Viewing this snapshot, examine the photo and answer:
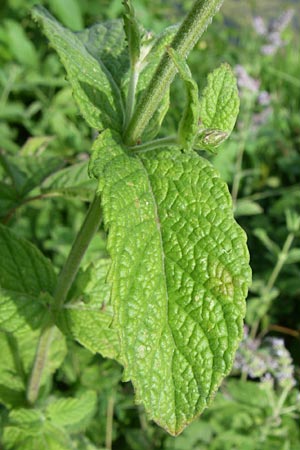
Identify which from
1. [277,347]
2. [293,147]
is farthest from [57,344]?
[293,147]

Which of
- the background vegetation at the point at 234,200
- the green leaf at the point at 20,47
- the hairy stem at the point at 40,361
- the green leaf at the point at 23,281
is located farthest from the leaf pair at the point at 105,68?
the green leaf at the point at 20,47

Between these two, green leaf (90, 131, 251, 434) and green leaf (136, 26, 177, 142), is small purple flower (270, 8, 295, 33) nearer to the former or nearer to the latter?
green leaf (136, 26, 177, 142)

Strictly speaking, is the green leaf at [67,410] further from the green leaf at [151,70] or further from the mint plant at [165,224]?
the green leaf at [151,70]

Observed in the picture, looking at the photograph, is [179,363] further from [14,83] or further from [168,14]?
[168,14]

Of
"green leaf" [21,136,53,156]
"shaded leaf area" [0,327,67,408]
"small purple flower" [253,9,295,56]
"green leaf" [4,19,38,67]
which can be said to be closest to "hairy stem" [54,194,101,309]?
"shaded leaf area" [0,327,67,408]

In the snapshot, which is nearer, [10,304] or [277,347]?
[10,304]

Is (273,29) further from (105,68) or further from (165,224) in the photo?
(165,224)

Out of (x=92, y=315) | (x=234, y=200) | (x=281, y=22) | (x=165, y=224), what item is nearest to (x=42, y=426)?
(x=92, y=315)
